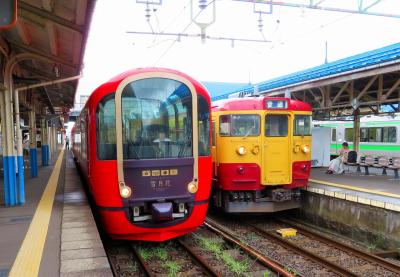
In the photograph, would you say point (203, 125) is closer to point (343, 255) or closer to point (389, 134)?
point (343, 255)

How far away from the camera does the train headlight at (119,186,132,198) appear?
586 cm

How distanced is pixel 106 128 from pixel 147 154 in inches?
29.8

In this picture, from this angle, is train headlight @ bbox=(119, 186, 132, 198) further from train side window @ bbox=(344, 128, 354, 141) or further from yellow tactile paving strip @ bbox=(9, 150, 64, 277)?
train side window @ bbox=(344, 128, 354, 141)

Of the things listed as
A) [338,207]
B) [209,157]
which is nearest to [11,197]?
[209,157]

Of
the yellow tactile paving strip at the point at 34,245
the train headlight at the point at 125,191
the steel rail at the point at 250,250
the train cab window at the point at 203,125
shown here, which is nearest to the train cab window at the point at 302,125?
the steel rail at the point at 250,250

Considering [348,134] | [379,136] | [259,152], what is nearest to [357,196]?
[259,152]

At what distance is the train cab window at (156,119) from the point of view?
601 cm

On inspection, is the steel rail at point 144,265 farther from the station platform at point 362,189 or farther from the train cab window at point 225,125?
the station platform at point 362,189

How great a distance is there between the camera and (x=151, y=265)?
20.0ft

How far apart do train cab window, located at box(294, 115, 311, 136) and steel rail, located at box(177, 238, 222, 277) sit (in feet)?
12.2

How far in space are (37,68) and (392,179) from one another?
1023cm

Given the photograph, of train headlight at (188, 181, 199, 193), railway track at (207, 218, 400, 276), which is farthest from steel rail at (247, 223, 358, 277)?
train headlight at (188, 181, 199, 193)

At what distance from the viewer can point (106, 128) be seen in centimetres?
601

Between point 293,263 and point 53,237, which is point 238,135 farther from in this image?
point 53,237
